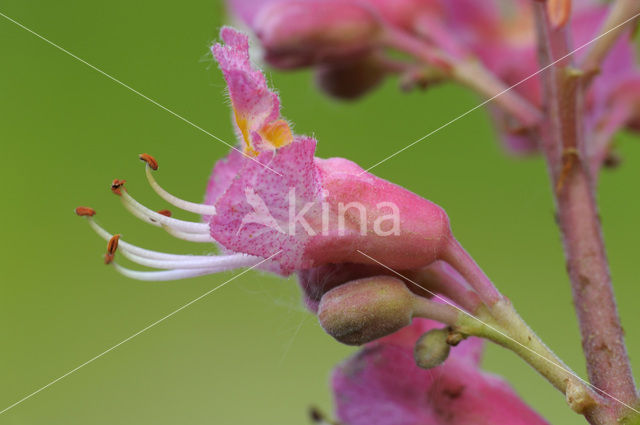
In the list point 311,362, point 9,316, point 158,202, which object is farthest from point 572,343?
point 9,316

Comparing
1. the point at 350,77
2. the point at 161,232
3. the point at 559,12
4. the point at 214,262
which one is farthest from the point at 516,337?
the point at 161,232

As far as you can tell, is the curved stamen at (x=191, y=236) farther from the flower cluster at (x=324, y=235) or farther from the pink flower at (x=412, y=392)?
the pink flower at (x=412, y=392)

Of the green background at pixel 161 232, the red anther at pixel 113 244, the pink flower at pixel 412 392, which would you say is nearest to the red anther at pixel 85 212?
the red anther at pixel 113 244

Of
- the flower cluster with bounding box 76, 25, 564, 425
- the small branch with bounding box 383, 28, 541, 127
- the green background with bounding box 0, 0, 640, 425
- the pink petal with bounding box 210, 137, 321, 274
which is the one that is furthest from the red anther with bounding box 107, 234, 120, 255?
the green background with bounding box 0, 0, 640, 425

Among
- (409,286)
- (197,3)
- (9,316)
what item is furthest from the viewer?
(197,3)

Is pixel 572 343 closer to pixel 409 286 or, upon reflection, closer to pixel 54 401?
pixel 54 401

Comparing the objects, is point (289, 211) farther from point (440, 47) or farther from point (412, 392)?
point (440, 47)
